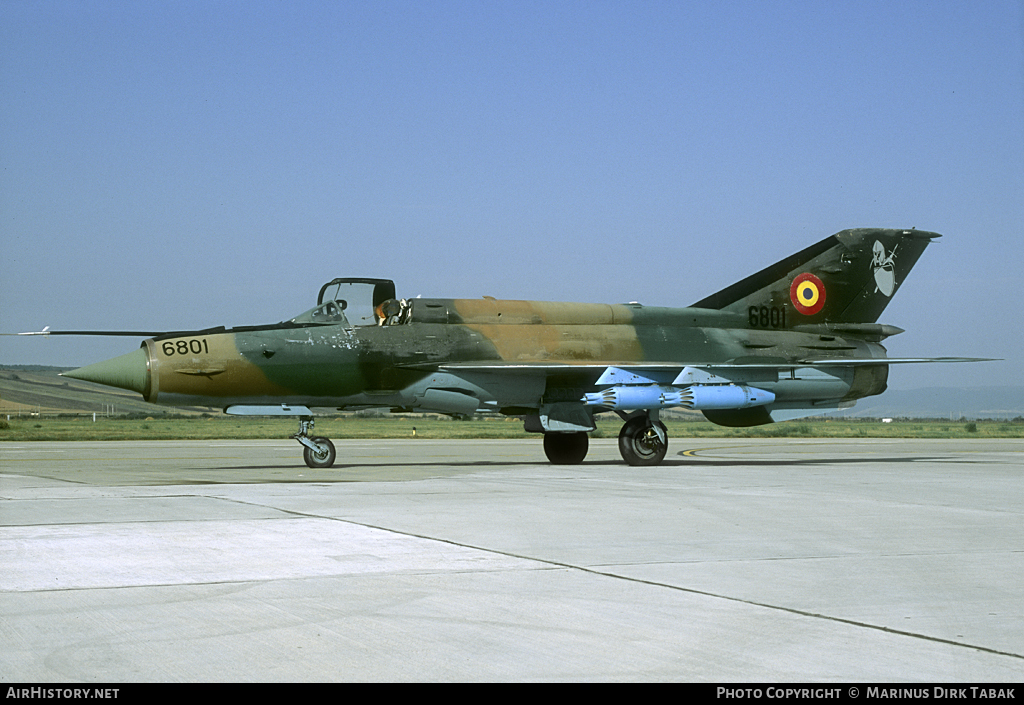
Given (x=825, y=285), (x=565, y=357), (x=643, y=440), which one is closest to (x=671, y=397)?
(x=643, y=440)

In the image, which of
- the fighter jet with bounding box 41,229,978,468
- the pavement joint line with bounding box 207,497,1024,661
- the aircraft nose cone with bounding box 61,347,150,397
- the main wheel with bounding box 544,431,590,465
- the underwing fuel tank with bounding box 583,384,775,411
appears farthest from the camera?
the main wheel with bounding box 544,431,590,465

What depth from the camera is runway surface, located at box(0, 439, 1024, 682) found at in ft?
16.7

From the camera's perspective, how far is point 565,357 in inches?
845

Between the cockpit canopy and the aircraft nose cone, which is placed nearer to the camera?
the aircraft nose cone

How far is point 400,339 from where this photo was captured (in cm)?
2034

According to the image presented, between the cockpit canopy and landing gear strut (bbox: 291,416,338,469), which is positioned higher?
the cockpit canopy

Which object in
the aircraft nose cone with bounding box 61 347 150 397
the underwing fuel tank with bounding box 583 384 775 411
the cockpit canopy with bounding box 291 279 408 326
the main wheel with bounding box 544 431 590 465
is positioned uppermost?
the cockpit canopy with bounding box 291 279 408 326

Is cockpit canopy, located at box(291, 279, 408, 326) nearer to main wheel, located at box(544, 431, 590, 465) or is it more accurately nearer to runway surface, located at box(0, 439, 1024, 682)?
main wheel, located at box(544, 431, 590, 465)

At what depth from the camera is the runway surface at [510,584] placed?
5094 millimetres

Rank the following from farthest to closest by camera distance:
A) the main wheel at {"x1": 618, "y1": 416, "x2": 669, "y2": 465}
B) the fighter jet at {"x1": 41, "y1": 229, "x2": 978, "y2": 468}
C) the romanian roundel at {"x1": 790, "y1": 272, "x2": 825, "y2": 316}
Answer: the romanian roundel at {"x1": 790, "y1": 272, "x2": 825, "y2": 316}, the main wheel at {"x1": 618, "y1": 416, "x2": 669, "y2": 465}, the fighter jet at {"x1": 41, "y1": 229, "x2": 978, "y2": 468}

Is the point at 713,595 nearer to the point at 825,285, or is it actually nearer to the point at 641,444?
the point at 641,444

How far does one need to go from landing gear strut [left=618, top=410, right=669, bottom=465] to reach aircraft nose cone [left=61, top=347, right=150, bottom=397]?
847 centimetres

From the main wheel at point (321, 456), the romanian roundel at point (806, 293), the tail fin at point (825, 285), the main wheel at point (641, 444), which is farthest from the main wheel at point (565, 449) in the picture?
the romanian roundel at point (806, 293)

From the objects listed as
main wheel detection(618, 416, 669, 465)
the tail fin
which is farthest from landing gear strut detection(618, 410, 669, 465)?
the tail fin
